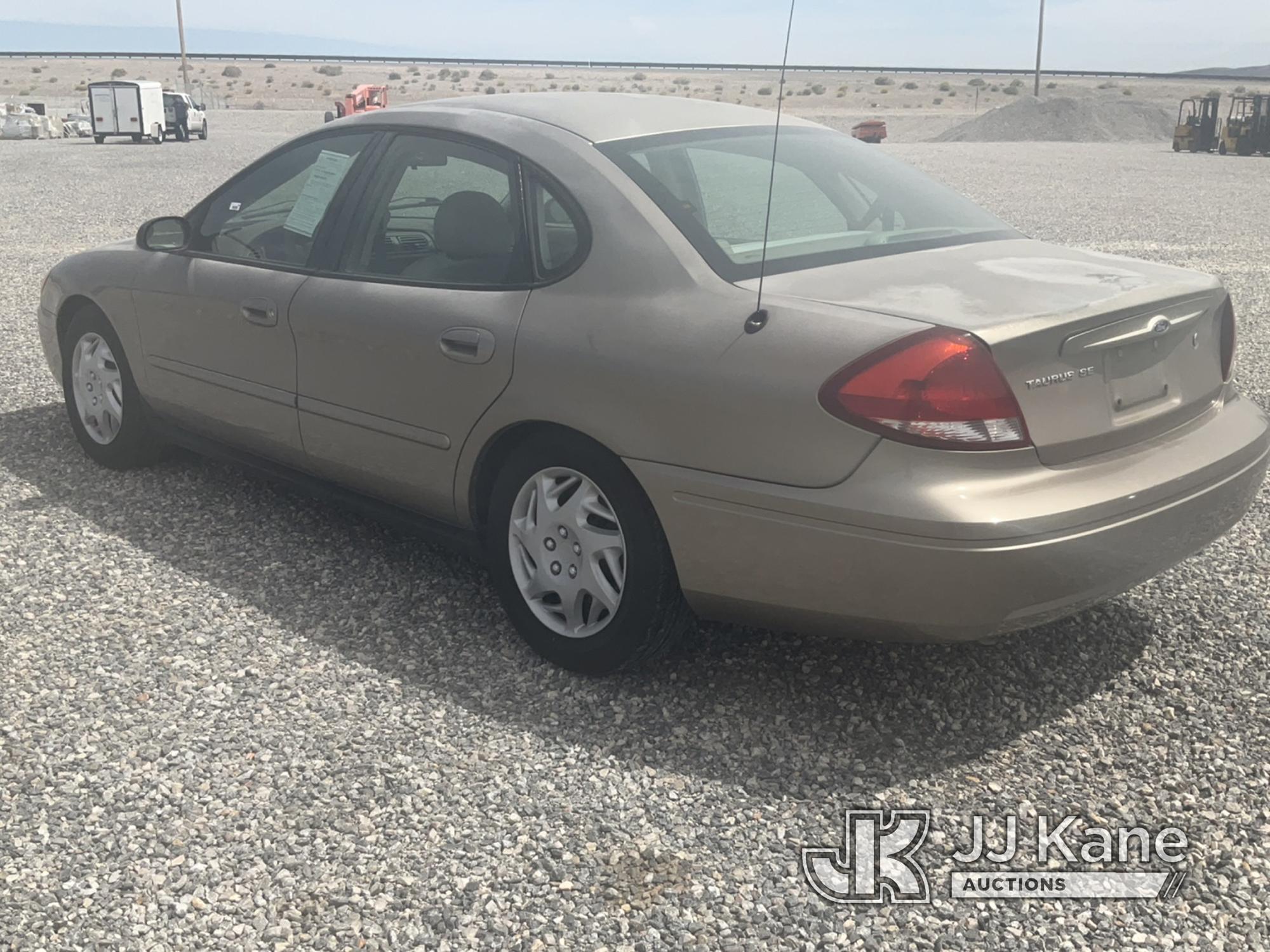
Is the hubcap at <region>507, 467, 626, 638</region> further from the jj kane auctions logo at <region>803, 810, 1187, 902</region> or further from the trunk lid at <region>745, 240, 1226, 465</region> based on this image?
the jj kane auctions logo at <region>803, 810, 1187, 902</region>

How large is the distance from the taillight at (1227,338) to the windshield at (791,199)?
2.14 ft

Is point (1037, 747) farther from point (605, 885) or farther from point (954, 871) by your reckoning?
point (605, 885)

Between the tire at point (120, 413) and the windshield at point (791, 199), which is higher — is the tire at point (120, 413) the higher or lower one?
the lower one

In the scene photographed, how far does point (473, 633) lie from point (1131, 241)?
520 inches

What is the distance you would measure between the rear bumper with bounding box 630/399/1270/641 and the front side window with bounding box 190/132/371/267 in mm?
1828

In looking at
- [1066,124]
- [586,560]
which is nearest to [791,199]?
[586,560]

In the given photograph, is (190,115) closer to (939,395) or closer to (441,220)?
(441,220)

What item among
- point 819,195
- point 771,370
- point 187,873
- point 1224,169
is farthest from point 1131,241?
point 1224,169

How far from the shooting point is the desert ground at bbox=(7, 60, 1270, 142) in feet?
232

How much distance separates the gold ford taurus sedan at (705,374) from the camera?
2900 mm

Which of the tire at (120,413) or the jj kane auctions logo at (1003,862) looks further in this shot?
the tire at (120,413)

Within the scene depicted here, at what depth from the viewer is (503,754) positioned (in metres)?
3.29

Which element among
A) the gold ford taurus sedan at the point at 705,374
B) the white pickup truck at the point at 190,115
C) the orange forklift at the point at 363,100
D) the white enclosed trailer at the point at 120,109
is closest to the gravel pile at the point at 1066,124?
the orange forklift at the point at 363,100

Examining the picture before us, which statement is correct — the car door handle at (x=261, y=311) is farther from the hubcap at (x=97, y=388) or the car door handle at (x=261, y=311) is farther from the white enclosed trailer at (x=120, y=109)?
the white enclosed trailer at (x=120, y=109)
